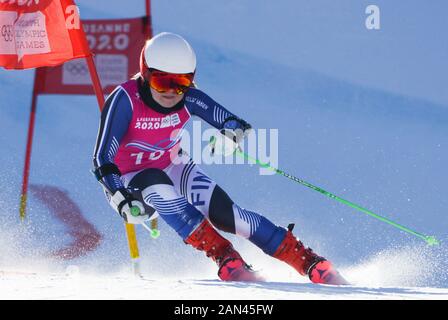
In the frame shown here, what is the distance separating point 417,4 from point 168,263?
4.78 meters

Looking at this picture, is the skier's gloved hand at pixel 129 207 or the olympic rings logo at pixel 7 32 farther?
the olympic rings logo at pixel 7 32

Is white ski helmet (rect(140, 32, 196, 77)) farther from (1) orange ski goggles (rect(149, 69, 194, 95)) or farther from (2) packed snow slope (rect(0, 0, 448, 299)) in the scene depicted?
(2) packed snow slope (rect(0, 0, 448, 299))

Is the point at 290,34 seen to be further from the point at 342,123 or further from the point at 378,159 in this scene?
the point at 378,159

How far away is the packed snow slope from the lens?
838cm

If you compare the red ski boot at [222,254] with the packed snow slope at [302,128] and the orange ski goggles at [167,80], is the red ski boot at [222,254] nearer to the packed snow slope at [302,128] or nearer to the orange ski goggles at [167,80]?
the orange ski goggles at [167,80]

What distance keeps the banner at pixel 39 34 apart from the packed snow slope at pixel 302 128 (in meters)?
2.39

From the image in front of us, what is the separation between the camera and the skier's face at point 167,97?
4164 millimetres

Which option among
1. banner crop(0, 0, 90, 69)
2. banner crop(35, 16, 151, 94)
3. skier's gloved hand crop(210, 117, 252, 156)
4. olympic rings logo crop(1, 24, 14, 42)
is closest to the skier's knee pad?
skier's gloved hand crop(210, 117, 252, 156)

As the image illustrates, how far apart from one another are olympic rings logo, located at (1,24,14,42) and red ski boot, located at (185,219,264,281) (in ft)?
9.32

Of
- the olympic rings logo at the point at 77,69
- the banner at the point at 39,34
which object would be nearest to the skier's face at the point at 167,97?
the banner at the point at 39,34

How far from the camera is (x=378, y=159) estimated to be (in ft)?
29.8

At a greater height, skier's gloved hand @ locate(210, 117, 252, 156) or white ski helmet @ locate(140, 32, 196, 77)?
white ski helmet @ locate(140, 32, 196, 77)
